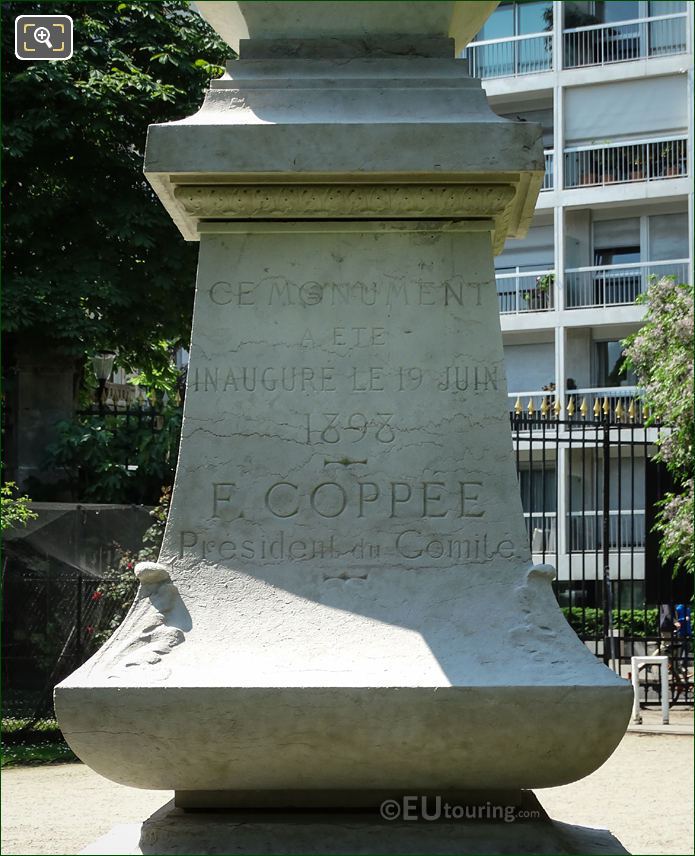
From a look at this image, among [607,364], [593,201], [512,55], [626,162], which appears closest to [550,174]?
[593,201]

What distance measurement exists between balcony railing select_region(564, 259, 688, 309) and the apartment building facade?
27mm

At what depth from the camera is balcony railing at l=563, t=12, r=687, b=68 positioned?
97.3 ft

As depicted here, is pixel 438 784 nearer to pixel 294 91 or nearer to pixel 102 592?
pixel 294 91

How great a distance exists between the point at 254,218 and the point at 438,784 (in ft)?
6.11

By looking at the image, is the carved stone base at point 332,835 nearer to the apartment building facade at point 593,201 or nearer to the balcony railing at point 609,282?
the apartment building facade at point 593,201

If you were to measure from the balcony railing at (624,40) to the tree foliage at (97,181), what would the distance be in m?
14.5

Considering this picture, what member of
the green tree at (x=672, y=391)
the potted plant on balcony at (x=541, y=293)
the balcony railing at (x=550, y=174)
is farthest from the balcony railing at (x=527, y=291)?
the green tree at (x=672, y=391)

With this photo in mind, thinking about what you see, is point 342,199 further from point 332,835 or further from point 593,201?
point 593,201

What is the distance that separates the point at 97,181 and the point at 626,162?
16.2 meters

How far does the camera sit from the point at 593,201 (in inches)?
1174

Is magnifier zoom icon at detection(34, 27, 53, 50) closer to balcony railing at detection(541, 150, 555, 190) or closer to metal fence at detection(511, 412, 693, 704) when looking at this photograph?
metal fence at detection(511, 412, 693, 704)

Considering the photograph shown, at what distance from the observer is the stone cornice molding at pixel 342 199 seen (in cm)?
408

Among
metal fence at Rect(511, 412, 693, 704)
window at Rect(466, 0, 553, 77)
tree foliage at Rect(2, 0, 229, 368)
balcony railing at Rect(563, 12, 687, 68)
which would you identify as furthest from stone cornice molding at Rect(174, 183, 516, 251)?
window at Rect(466, 0, 553, 77)

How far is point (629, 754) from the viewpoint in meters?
12.9
